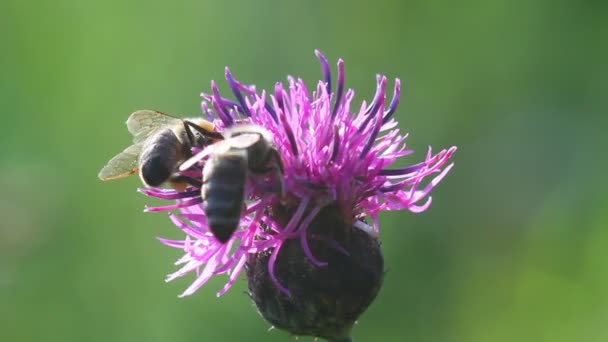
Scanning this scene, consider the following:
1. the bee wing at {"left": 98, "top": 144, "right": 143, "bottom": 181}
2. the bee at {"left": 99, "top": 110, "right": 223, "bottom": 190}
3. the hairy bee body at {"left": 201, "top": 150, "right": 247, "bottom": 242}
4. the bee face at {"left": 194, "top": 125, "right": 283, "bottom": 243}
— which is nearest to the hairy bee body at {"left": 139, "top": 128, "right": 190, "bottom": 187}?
the bee at {"left": 99, "top": 110, "right": 223, "bottom": 190}

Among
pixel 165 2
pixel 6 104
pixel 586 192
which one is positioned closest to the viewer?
pixel 586 192

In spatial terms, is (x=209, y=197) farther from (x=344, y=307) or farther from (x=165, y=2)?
(x=165, y=2)

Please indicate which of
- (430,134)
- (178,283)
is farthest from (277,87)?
(430,134)

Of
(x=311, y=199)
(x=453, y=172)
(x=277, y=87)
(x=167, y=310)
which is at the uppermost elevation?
(x=277, y=87)

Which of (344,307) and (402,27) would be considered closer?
(344,307)

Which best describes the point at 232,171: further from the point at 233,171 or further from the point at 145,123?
the point at 145,123

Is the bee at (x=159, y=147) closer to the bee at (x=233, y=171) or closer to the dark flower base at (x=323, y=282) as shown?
the bee at (x=233, y=171)

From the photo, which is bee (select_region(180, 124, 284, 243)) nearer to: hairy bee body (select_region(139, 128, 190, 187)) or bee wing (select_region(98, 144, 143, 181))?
hairy bee body (select_region(139, 128, 190, 187))
